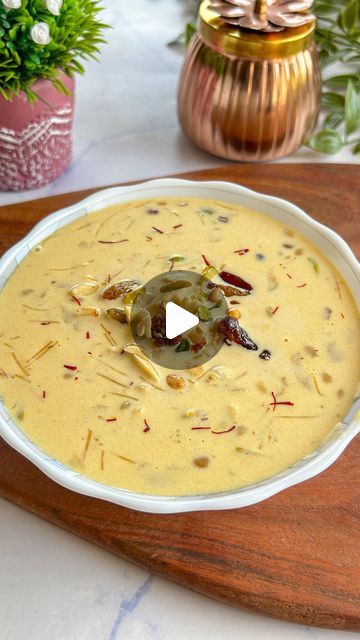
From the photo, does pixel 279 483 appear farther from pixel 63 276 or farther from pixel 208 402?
pixel 63 276

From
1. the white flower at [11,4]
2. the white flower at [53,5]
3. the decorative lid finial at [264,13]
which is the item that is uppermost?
the white flower at [11,4]

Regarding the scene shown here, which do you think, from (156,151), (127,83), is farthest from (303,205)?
(127,83)

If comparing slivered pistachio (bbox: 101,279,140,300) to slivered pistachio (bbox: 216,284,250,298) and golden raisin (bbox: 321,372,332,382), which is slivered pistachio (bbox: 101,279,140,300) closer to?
slivered pistachio (bbox: 216,284,250,298)

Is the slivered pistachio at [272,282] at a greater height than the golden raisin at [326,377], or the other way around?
the slivered pistachio at [272,282]

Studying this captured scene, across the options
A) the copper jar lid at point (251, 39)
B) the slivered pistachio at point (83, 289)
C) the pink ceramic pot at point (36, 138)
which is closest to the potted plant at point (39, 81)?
the pink ceramic pot at point (36, 138)

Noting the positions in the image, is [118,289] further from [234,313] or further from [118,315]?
[234,313]

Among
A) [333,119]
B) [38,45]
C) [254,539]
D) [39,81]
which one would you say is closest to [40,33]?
[38,45]

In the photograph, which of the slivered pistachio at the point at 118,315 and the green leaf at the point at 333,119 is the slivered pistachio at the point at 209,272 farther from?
the green leaf at the point at 333,119
